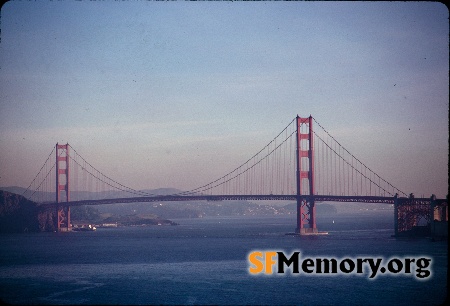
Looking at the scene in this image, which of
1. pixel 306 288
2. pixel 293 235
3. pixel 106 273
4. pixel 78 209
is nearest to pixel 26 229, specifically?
pixel 78 209

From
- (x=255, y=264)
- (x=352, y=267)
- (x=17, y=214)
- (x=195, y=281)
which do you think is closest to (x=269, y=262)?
(x=255, y=264)

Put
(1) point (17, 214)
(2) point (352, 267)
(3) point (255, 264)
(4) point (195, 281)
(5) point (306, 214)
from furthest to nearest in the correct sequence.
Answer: (1) point (17, 214)
(5) point (306, 214)
(3) point (255, 264)
(2) point (352, 267)
(4) point (195, 281)

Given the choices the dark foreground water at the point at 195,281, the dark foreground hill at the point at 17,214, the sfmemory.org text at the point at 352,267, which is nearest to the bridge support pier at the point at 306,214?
the dark foreground water at the point at 195,281

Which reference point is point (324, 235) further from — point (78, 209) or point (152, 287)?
point (78, 209)

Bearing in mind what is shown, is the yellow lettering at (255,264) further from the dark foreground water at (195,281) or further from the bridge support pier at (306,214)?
the bridge support pier at (306,214)

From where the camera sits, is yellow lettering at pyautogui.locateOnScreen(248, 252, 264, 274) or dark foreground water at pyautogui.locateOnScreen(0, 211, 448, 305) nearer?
dark foreground water at pyautogui.locateOnScreen(0, 211, 448, 305)

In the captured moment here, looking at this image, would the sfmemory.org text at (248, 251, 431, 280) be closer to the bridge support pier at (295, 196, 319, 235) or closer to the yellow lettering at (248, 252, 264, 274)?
the yellow lettering at (248, 252, 264, 274)

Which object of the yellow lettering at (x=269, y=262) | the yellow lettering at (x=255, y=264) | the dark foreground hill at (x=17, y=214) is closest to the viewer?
the yellow lettering at (x=269, y=262)

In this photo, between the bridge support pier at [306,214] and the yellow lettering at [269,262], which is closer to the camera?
the yellow lettering at [269,262]

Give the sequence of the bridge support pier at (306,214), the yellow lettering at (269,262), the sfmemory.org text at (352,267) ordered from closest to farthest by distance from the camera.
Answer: the sfmemory.org text at (352,267)
the yellow lettering at (269,262)
the bridge support pier at (306,214)

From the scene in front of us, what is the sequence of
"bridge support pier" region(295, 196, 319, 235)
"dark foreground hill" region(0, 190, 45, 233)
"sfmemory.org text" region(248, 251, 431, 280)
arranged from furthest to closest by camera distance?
"dark foreground hill" region(0, 190, 45, 233), "bridge support pier" region(295, 196, 319, 235), "sfmemory.org text" region(248, 251, 431, 280)

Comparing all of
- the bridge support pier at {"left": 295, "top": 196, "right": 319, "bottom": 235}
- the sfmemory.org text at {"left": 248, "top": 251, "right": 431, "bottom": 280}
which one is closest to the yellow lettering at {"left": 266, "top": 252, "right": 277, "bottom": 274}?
the sfmemory.org text at {"left": 248, "top": 251, "right": 431, "bottom": 280}

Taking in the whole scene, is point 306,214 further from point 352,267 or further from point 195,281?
point 195,281
